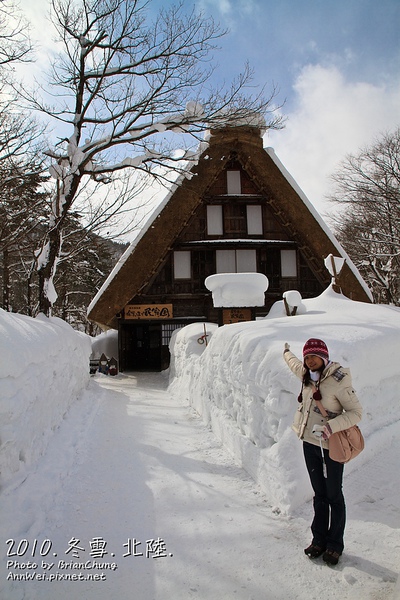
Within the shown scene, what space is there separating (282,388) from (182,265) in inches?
432

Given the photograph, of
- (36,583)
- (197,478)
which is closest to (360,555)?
(197,478)

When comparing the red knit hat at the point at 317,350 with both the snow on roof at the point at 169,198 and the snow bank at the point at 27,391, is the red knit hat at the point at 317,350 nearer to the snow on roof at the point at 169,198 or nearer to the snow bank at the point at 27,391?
the snow bank at the point at 27,391

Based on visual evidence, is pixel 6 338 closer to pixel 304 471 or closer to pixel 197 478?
pixel 197 478

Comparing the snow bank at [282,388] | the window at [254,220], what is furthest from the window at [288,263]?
the snow bank at [282,388]

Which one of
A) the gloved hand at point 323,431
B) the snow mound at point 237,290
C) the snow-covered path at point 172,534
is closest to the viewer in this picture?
the snow-covered path at point 172,534

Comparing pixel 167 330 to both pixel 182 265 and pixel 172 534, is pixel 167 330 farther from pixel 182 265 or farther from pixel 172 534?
pixel 172 534

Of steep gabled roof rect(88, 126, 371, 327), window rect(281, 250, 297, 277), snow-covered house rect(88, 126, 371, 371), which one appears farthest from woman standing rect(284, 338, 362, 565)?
window rect(281, 250, 297, 277)

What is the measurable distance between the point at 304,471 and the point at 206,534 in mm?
967

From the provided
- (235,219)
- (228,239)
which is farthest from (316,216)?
(228,239)

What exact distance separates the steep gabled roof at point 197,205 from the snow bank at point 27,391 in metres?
6.58

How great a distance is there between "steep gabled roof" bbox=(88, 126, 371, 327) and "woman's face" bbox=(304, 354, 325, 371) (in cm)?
1045

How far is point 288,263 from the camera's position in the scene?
48.1ft

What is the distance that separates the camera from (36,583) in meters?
2.38

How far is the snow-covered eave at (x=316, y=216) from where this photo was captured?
45.0 ft
